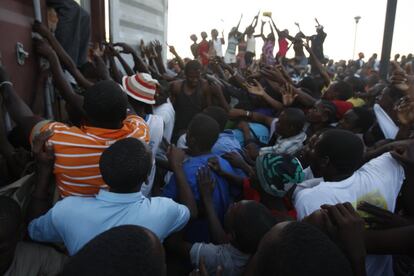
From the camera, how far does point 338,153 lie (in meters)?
2.02

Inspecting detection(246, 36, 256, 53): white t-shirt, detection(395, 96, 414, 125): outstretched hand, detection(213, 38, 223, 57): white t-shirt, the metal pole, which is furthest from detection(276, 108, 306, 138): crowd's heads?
detection(246, 36, 256, 53): white t-shirt

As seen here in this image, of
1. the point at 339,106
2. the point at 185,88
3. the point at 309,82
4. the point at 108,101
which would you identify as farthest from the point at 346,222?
the point at 309,82

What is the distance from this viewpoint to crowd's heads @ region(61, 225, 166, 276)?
900 mm

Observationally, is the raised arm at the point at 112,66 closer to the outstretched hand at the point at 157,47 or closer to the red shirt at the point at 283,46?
the outstretched hand at the point at 157,47

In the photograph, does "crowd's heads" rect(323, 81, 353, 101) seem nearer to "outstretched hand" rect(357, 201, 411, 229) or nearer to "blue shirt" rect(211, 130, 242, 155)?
"blue shirt" rect(211, 130, 242, 155)

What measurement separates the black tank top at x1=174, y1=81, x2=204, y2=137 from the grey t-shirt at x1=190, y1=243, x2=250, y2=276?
107 inches

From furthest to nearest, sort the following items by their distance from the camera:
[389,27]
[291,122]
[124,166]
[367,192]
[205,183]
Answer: [389,27] → [291,122] → [205,183] → [367,192] → [124,166]

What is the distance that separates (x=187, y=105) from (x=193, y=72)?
1.38 feet

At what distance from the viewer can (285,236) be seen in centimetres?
111

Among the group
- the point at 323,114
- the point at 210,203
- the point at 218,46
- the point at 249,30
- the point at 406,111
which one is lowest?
the point at 210,203

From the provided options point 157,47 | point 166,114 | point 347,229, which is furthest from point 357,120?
point 157,47

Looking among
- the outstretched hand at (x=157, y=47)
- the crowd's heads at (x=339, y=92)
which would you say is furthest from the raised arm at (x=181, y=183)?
the outstretched hand at (x=157, y=47)

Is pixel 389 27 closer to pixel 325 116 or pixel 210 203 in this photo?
pixel 325 116

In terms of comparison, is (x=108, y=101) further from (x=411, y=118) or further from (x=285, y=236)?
(x=411, y=118)
